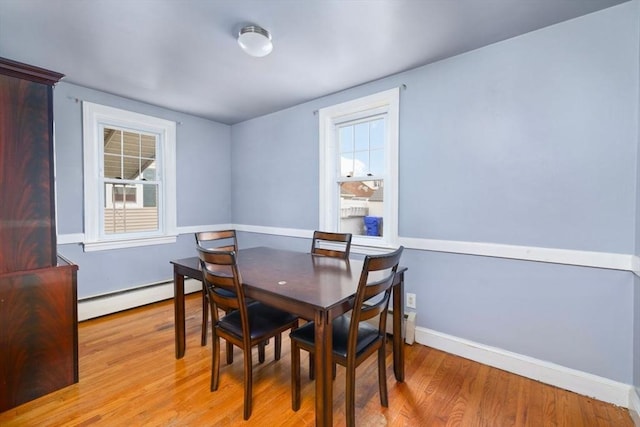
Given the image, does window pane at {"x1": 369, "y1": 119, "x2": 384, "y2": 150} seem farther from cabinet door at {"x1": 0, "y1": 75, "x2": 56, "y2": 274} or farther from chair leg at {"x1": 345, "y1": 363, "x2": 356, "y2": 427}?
cabinet door at {"x1": 0, "y1": 75, "x2": 56, "y2": 274}

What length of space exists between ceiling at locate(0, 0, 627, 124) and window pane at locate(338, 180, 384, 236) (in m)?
1.04

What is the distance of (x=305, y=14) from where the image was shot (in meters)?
1.76

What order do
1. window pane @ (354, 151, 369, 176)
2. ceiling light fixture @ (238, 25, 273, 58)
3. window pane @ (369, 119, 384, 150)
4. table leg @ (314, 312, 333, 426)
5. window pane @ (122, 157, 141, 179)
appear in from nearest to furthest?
table leg @ (314, 312, 333, 426) → ceiling light fixture @ (238, 25, 273, 58) → window pane @ (369, 119, 384, 150) → window pane @ (354, 151, 369, 176) → window pane @ (122, 157, 141, 179)

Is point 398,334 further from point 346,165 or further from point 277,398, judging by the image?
point 346,165

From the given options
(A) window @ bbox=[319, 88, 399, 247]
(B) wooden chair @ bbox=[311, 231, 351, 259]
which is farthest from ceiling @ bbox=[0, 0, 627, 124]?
(B) wooden chair @ bbox=[311, 231, 351, 259]

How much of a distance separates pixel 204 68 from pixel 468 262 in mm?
2790

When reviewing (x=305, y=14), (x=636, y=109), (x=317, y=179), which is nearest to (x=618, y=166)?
(x=636, y=109)

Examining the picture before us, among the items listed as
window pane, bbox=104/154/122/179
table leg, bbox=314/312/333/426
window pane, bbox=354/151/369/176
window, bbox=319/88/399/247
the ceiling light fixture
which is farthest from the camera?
window pane, bbox=104/154/122/179

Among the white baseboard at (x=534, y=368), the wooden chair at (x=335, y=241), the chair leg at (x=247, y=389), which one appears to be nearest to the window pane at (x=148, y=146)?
the wooden chair at (x=335, y=241)

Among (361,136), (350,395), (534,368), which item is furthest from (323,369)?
(361,136)

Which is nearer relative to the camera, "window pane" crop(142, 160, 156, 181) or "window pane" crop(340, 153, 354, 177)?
"window pane" crop(340, 153, 354, 177)

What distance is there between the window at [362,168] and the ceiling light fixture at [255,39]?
118 cm

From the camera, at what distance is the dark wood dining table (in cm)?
132

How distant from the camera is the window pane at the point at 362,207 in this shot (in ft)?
9.36
